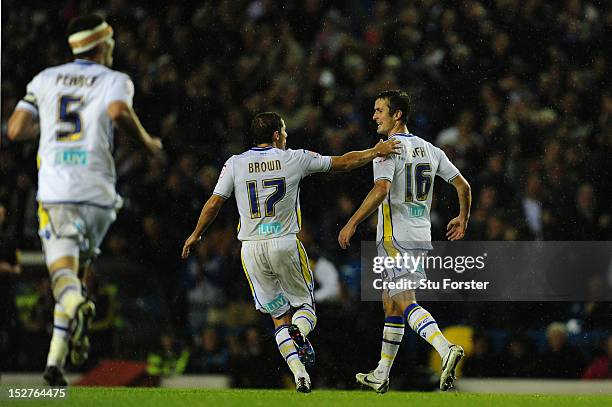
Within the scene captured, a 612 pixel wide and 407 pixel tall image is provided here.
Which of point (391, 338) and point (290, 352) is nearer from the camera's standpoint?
point (290, 352)

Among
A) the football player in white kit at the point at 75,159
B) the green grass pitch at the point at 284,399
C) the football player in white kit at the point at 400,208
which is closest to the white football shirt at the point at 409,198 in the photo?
the football player in white kit at the point at 400,208

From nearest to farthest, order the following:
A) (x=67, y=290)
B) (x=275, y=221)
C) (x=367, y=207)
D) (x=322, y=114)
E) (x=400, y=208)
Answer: (x=67, y=290), (x=367, y=207), (x=275, y=221), (x=400, y=208), (x=322, y=114)

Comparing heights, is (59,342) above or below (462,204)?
below

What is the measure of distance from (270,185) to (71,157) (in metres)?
1.77

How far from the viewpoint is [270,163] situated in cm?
808

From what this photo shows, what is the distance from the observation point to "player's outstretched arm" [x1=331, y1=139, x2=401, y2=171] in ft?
25.8

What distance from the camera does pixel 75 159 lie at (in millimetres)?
6789

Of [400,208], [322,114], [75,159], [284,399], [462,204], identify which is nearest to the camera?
[75,159]

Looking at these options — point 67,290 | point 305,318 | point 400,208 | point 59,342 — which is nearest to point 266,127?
point 400,208

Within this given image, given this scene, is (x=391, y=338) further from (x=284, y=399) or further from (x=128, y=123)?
(x=128, y=123)

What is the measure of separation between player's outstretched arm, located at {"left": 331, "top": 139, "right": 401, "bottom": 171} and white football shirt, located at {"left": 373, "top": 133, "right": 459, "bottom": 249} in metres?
0.20

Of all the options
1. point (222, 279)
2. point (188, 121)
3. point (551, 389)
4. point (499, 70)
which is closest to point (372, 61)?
point (499, 70)

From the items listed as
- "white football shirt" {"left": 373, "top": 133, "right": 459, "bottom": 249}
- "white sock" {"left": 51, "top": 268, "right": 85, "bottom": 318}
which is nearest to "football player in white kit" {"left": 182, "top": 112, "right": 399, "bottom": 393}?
"white football shirt" {"left": 373, "top": 133, "right": 459, "bottom": 249}

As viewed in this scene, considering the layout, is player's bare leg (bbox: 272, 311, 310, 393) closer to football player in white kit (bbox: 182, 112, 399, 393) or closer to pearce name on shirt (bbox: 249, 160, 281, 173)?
football player in white kit (bbox: 182, 112, 399, 393)
